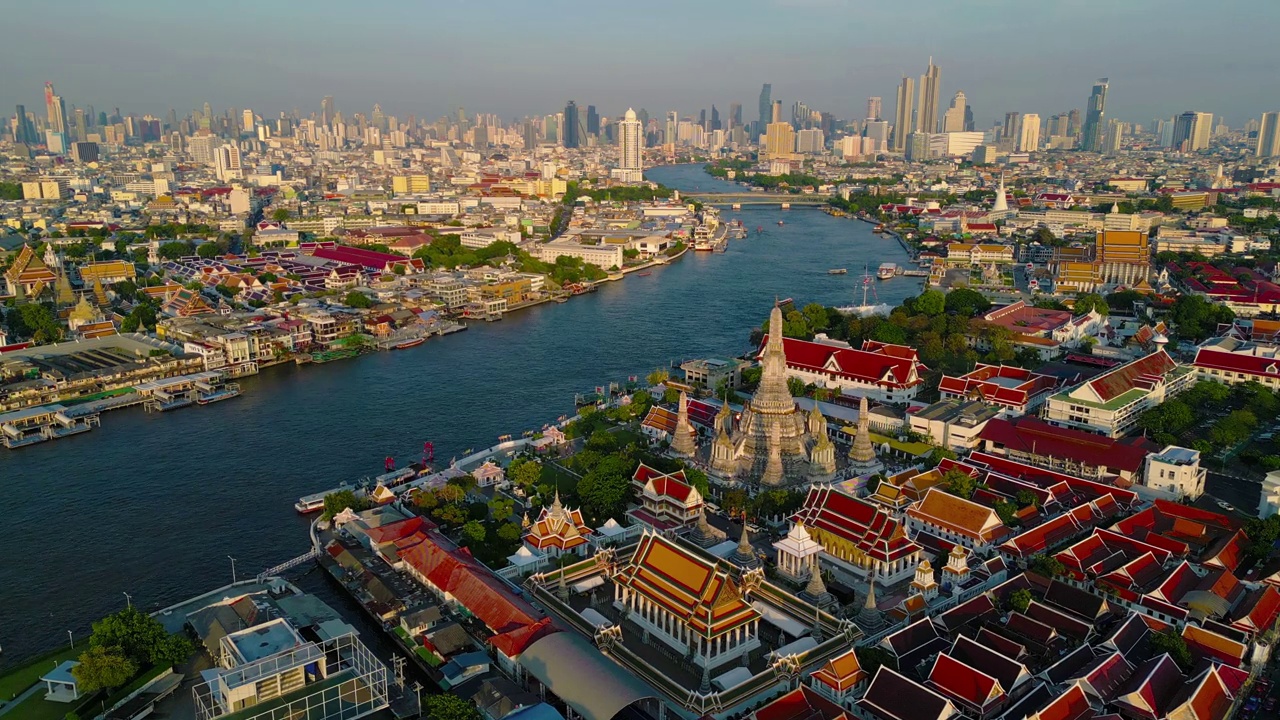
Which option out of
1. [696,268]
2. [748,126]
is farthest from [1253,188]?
[748,126]

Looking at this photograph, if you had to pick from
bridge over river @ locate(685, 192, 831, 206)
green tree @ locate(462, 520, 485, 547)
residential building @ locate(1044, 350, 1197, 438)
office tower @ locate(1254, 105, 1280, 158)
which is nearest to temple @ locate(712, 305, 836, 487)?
green tree @ locate(462, 520, 485, 547)

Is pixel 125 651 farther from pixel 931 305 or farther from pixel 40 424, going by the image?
pixel 931 305

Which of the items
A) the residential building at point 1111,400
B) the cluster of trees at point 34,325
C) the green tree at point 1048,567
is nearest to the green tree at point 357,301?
the cluster of trees at point 34,325

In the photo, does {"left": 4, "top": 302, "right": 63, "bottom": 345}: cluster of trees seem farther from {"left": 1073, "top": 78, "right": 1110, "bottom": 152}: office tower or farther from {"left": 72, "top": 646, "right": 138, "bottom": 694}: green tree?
{"left": 1073, "top": 78, "right": 1110, "bottom": 152}: office tower

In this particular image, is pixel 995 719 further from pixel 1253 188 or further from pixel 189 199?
pixel 1253 188

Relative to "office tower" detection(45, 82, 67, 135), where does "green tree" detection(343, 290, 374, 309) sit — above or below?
below

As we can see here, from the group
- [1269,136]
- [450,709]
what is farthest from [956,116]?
[450,709]
